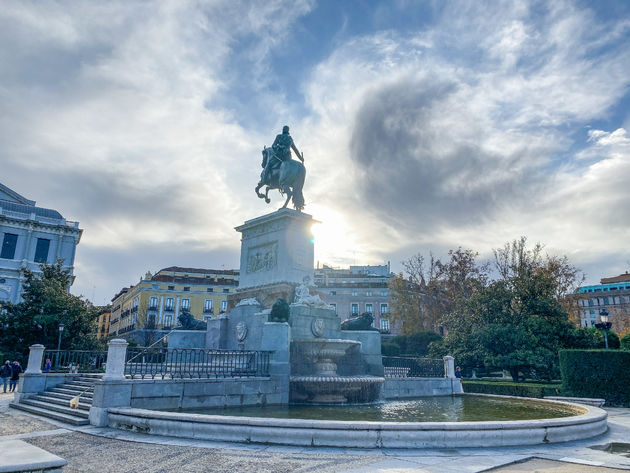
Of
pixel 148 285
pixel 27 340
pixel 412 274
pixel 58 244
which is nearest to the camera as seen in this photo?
pixel 27 340

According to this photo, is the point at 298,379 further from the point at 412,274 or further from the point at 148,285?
the point at 148,285

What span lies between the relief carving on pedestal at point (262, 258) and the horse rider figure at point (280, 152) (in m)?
3.05

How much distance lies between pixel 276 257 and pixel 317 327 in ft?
11.4

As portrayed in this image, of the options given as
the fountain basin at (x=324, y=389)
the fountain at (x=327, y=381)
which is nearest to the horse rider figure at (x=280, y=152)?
the fountain at (x=327, y=381)

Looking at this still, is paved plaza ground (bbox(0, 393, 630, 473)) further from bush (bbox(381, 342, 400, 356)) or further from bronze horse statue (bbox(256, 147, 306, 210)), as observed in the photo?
bush (bbox(381, 342, 400, 356))

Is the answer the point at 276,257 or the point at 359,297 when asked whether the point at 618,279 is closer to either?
the point at 359,297

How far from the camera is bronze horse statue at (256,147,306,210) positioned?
18.7 meters

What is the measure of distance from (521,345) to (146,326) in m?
55.4

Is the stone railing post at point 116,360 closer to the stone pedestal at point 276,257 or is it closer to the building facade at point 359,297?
the stone pedestal at point 276,257

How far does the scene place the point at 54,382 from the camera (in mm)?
14383

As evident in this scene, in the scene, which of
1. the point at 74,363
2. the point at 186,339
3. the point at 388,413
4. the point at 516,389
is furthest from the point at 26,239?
the point at 388,413

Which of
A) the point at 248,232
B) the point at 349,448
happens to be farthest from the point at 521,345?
the point at 349,448

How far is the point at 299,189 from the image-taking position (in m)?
18.9

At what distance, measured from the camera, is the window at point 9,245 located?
2178 inches
